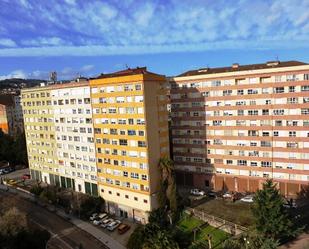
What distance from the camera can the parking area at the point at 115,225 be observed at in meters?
55.7

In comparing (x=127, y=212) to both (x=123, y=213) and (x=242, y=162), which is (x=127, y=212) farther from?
(x=242, y=162)

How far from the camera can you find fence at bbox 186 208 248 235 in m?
49.6

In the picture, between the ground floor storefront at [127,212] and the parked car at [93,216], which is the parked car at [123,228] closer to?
the ground floor storefront at [127,212]

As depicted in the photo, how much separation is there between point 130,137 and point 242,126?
913 inches

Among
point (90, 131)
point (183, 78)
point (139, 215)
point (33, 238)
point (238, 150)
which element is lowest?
point (139, 215)

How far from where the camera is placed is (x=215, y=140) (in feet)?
225

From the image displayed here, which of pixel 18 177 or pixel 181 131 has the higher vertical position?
pixel 181 131

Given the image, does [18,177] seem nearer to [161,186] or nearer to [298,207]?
[161,186]

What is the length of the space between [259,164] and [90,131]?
3550 centimetres

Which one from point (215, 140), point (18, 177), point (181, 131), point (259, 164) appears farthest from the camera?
point (18, 177)

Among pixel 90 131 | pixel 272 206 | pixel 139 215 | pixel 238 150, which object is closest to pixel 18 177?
pixel 90 131

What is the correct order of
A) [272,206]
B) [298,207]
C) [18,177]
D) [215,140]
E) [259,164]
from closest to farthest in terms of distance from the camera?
1. [272,206]
2. [298,207]
3. [259,164]
4. [215,140]
5. [18,177]

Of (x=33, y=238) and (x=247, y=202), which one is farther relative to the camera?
(x=247, y=202)

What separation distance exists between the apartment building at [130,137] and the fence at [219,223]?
25.5 ft
